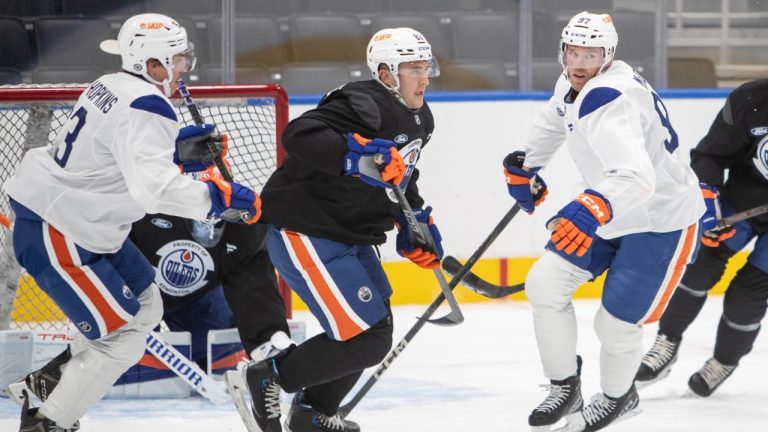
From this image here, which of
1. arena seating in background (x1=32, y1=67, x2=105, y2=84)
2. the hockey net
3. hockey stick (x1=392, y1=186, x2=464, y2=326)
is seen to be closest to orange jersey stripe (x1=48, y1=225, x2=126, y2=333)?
hockey stick (x1=392, y1=186, x2=464, y2=326)

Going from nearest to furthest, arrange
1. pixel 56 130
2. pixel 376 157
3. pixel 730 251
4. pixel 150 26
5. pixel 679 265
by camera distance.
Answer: pixel 376 157
pixel 150 26
pixel 679 265
pixel 730 251
pixel 56 130

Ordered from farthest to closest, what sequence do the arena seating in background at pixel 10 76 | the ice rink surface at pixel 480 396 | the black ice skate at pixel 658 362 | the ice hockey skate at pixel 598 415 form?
the arena seating in background at pixel 10 76, the black ice skate at pixel 658 362, the ice rink surface at pixel 480 396, the ice hockey skate at pixel 598 415

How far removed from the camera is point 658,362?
3.84 m

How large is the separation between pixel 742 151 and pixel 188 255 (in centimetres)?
170

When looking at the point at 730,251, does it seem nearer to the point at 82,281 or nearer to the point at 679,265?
the point at 679,265

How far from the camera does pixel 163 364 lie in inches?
148

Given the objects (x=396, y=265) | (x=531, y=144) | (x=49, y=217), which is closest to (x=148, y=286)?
(x=49, y=217)

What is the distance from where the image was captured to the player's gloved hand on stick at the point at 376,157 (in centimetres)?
288

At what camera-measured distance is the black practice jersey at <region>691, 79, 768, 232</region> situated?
12.3 ft

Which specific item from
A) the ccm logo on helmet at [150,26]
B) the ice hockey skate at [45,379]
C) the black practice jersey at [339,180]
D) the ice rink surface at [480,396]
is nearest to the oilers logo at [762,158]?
the ice rink surface at [480,396]


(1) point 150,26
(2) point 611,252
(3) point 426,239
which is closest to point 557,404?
(2) point 611,252

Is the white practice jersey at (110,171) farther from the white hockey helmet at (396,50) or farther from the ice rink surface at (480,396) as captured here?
the ice rink surface at (480,396)

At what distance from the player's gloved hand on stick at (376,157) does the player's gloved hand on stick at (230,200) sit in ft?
0.74

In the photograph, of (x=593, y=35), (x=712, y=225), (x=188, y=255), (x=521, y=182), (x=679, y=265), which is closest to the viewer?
(x=593, y=35)
